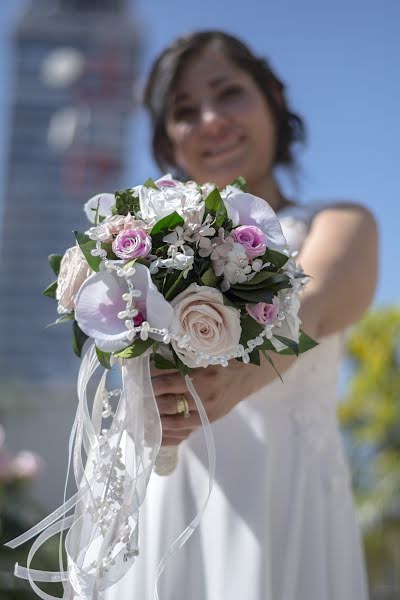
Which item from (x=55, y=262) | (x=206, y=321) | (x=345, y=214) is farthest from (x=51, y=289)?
(x=345, y=214)

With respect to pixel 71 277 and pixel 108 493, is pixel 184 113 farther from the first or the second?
pixel 108 493

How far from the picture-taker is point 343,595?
1721mm

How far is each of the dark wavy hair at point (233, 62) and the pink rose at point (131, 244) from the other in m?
0.93

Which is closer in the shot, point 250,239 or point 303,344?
point 250,239

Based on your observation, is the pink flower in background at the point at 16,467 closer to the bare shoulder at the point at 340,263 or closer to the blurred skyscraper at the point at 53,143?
the bare shoulder at the point at 340,263

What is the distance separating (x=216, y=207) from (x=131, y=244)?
0.17 meters

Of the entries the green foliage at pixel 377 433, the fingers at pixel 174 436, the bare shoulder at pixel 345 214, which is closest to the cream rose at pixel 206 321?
the fingers at pixel 174 436

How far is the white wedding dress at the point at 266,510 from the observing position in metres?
1.55

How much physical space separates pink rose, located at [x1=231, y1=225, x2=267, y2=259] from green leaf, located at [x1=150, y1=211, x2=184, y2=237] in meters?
0.10

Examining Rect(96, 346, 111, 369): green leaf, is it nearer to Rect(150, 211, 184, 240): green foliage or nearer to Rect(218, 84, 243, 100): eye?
Rect(150, 211, 184, 240): green foliage

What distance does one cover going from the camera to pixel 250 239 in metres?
1.28

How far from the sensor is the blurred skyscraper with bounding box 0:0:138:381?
50.9 metres

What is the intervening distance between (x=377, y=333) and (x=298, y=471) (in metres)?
6.98

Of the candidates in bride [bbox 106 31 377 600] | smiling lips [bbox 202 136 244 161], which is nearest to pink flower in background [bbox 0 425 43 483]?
bride [bbox 106 31 377 600]
